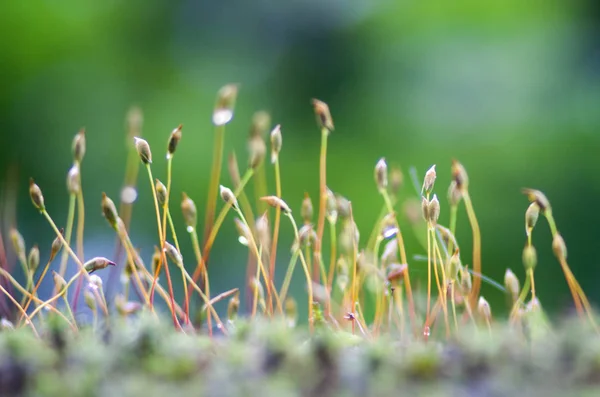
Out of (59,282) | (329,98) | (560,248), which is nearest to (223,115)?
(59,282)

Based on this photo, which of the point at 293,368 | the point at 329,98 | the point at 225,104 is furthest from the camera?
the point at 329,98

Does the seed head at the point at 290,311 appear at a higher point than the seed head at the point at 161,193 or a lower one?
lower

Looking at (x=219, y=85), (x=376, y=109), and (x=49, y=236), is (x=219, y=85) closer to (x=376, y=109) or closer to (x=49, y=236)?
(x=376, y=109)

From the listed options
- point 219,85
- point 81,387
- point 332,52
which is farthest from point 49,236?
point 81,387

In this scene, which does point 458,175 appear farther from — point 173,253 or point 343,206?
point 173,253

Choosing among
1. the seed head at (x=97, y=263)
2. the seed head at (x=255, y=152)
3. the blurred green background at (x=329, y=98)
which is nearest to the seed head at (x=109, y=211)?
the seed head at (x=97, y=263)

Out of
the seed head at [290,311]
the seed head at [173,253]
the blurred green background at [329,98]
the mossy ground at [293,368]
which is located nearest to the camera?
the mossy ground at [293,368]

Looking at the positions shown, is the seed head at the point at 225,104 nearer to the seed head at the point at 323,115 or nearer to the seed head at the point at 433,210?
the seed head at the point at 323,115

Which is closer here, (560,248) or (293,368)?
(293,368)
